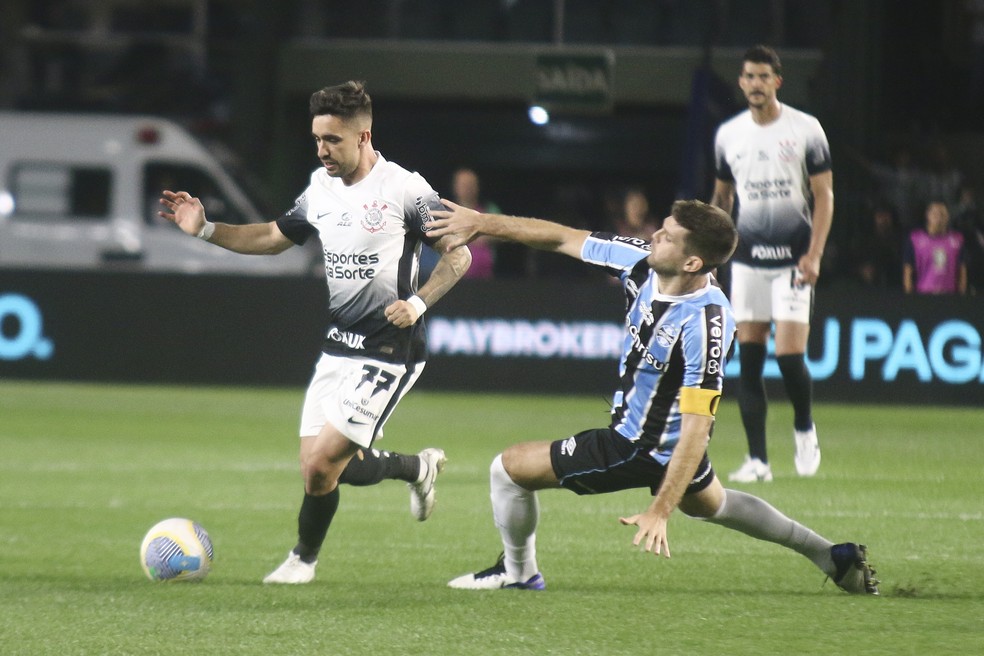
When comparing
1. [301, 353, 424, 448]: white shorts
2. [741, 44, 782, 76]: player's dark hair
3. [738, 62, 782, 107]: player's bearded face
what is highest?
[741, 44, 782, 76]: player's dark hair

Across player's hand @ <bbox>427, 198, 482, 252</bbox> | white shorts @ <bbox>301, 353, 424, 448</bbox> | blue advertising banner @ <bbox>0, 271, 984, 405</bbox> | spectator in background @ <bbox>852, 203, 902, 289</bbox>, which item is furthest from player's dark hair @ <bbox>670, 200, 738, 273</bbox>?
spectator in background @ <bbox>852, 203, 902, 289</bbox>

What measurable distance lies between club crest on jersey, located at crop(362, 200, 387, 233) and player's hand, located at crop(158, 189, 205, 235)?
0.72 metres

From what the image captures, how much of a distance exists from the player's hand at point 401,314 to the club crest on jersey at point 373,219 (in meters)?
0.41

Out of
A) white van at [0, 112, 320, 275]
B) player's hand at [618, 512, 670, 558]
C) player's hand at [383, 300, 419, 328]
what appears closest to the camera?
player's hand at [618, 512, 670, 558]

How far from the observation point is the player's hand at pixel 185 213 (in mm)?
6781

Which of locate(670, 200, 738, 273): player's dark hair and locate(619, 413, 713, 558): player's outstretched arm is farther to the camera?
locate(670, 200, 738, 273): player's dark hair

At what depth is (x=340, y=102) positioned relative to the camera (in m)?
6.39

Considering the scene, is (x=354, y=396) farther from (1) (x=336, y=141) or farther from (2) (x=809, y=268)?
(2) (x=809, y=268)

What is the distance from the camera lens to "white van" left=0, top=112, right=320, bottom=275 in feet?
63.5

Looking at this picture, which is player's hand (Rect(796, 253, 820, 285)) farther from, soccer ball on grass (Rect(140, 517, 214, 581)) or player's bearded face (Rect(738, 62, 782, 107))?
soccer ball on grass (Rect(140, 517, 214, 581))

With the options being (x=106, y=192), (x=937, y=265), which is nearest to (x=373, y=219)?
(x=937, y=265)

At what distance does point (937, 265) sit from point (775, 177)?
5.79 metres

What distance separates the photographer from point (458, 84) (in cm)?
2461

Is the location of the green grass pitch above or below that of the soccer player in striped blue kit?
below
